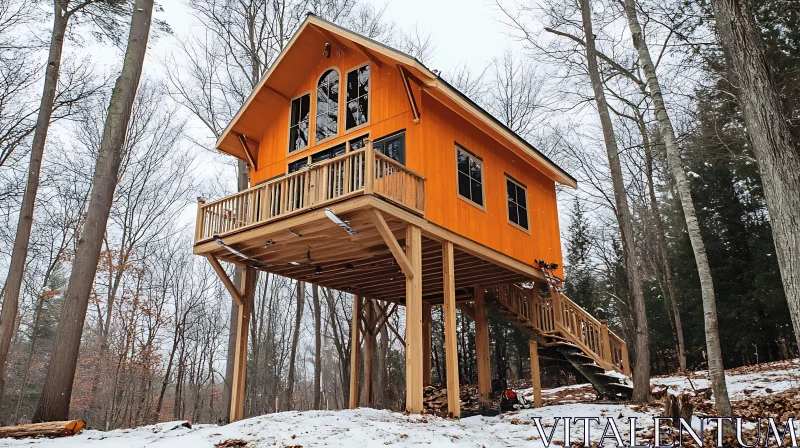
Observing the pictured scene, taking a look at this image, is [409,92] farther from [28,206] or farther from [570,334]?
[28,206]

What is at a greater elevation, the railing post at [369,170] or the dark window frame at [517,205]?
the dark window frame at [517,205]

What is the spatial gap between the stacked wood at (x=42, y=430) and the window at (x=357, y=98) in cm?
738

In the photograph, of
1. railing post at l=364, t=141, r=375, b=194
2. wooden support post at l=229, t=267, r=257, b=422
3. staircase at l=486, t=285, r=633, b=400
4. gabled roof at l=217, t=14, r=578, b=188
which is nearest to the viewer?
railing post at l=364, t=141, r=375, b=194

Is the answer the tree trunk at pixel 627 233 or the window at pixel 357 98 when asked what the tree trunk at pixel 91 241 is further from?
the tree trunk at pixel 627 233

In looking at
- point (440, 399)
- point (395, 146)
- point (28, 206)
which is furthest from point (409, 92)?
Result: point (440, 399)

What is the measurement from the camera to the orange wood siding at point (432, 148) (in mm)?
10445

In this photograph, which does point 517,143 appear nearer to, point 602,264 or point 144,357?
point 602,264

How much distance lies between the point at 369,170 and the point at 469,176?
3.72m

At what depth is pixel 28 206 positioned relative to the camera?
36.6 feet

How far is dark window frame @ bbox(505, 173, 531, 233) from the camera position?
1287 centimetres

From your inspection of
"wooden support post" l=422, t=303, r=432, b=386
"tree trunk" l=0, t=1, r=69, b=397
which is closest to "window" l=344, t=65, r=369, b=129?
"tree trunk" l=0, t=1, r=69, b=397

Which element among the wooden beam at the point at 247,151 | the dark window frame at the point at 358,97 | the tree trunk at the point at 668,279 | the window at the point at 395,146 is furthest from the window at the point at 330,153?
the tree trunk at the point at 668,279

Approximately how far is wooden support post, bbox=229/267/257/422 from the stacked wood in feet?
10.1

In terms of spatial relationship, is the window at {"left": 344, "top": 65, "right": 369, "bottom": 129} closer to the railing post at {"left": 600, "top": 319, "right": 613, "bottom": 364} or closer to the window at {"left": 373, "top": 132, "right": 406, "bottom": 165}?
the window at {"left": 373, "top": 132, "right": 406, "bottom": 165}
